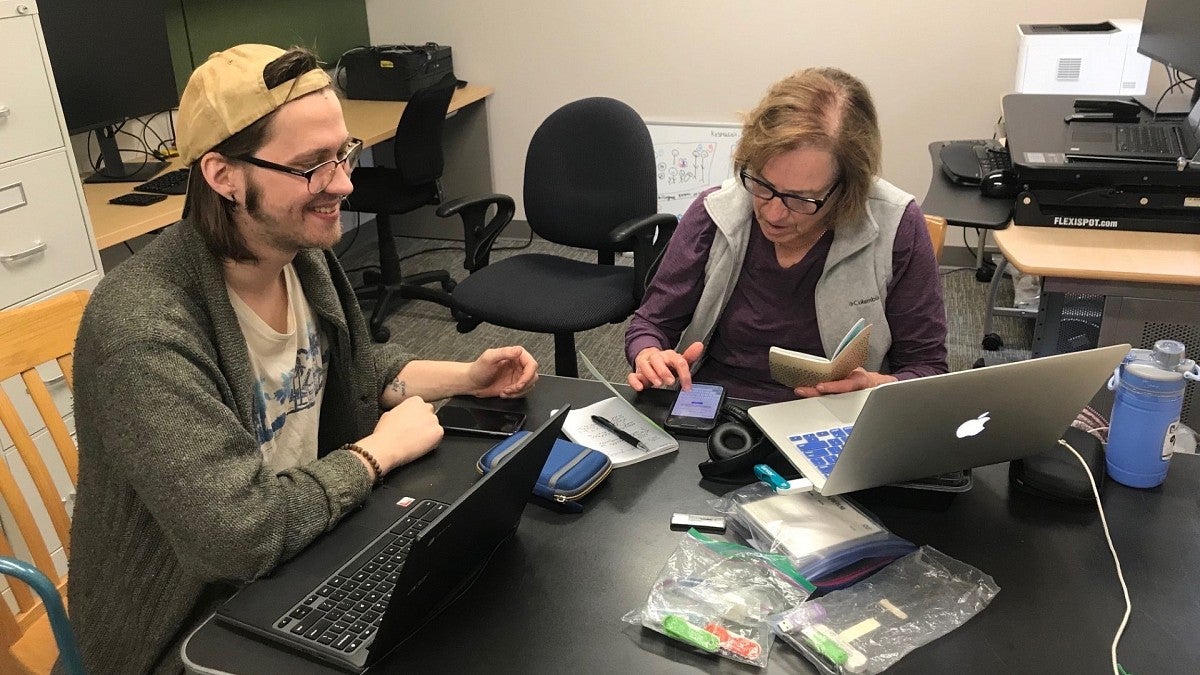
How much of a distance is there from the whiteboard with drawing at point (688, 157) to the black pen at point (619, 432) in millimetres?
2898

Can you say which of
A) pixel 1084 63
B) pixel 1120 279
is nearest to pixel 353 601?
pixel 1120 279

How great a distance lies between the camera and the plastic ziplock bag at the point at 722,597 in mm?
966

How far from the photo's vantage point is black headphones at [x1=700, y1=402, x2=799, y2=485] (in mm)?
1258

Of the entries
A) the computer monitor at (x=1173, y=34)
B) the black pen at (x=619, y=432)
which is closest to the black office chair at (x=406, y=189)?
the black pen at (x=619, y=432)

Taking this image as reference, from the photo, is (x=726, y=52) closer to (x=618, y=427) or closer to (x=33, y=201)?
(x=33, y=201)

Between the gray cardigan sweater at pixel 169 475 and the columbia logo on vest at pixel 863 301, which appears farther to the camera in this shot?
the columbia logo on vest at pixel 863 301

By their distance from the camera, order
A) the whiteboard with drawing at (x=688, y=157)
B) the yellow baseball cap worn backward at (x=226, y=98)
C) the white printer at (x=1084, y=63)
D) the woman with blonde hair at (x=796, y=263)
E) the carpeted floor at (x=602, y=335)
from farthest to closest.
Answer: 1. the whiteboard with drawing at (x=688, y=157)
2. the carpeted floor at (x=602, y=335)
3. the white printer at (x=1084, y=63)
4. the woman with blonde hair at (x=796, y=263)
5. the yellow baseball cap worn backward at (x=226, y=98)

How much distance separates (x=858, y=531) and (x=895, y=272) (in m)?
0.72

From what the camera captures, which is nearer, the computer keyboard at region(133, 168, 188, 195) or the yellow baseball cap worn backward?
the yellow baseball cap worn backward

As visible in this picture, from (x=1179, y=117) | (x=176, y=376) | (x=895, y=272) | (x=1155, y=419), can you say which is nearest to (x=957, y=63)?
(x=1179, y=117)

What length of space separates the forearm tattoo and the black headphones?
1.84 ft

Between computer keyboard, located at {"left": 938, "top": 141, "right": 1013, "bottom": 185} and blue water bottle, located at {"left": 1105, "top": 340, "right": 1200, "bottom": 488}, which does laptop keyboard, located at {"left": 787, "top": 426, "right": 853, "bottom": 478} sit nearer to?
blue water bottle, located at {"left": 1105, "top": 340, "right": 1200, "bottom": 488}

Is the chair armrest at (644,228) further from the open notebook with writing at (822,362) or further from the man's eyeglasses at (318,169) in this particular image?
the man's eyeglasses at (318,169)

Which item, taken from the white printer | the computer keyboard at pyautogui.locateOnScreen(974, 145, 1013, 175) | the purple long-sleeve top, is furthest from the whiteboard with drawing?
the purple long-sleeve top
